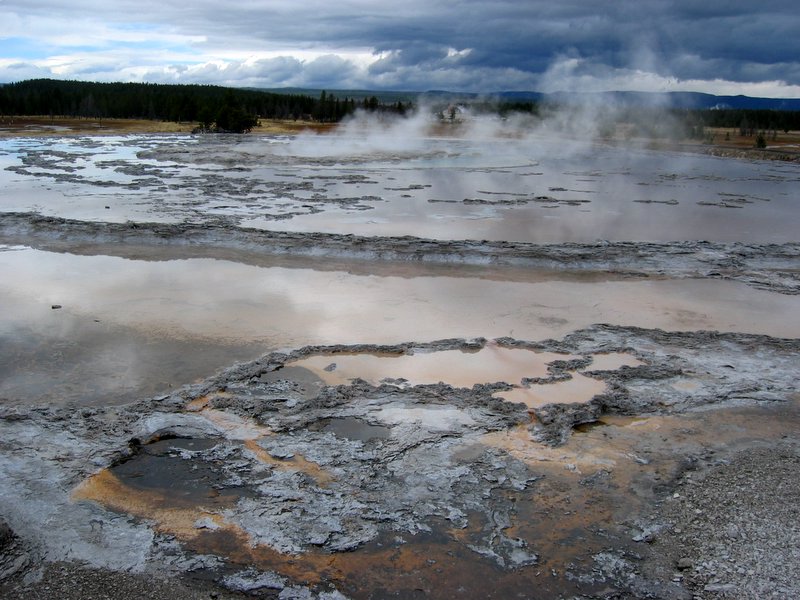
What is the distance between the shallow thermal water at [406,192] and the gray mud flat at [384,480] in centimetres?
691

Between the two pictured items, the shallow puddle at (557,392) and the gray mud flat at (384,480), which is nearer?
the gray mud flat at (384,480)

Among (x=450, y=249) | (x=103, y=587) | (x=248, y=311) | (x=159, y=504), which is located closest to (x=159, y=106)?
(x=450, y=249)

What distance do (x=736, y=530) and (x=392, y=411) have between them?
8.77ft

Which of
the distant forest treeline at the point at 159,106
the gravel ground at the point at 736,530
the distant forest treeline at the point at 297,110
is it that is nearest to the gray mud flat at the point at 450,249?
the gravel ground at the point at 736,530

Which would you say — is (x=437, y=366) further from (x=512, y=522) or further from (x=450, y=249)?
(x=450, y=249)

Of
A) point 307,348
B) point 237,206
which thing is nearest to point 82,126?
point 237,206

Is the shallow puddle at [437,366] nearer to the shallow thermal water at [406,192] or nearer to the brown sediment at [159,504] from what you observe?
the brown sediment at [159,504]

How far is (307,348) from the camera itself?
22.7 feet

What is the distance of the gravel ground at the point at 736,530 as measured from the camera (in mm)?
3654

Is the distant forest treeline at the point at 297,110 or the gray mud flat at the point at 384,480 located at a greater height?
the distant forest treeline at the point at 297,110

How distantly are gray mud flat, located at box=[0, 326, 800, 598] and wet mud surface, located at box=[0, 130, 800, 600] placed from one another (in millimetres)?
19

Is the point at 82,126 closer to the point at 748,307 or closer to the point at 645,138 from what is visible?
the point at 645,138

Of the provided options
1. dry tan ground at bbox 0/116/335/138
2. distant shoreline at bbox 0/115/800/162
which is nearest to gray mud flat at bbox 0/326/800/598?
distant shoreline at bbox 0/115/800/162

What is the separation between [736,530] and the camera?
161 inches
